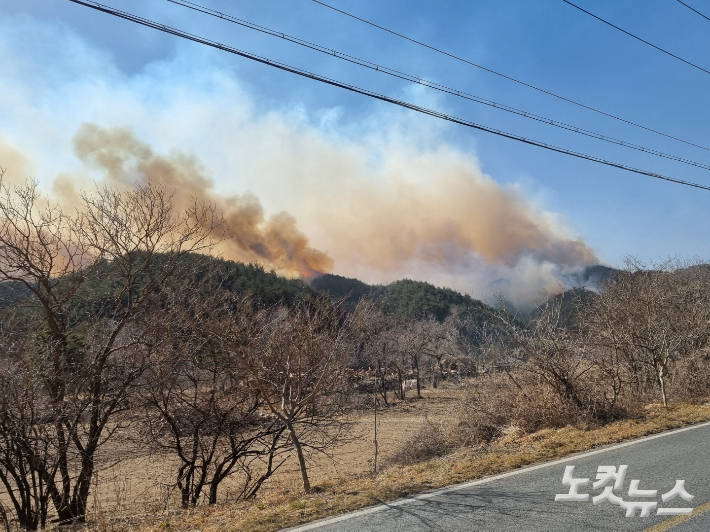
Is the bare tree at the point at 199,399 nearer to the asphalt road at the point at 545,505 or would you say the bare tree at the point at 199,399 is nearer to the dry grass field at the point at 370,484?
the dry grass field at the point at 370,484

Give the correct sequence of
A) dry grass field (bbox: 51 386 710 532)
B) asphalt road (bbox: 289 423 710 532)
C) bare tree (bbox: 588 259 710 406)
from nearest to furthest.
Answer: asphalt road (bbox: 289 423 710 532)
dry grass field (bbox: 51 386 710 532)
bare tree (bbox: 588 259 710 406)

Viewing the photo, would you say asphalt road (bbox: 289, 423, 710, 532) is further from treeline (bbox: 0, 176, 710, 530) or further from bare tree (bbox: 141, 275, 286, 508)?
bare tree (bbox: 141, 275, 286, 508)

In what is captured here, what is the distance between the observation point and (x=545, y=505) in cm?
494

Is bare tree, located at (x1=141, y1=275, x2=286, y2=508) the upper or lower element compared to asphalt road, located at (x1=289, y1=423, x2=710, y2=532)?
upper

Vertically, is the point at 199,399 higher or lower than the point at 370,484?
higher

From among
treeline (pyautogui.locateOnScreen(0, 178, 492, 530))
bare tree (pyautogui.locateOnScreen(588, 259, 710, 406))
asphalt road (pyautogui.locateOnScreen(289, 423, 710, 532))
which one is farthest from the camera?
bare tree (pyautogui.locateOnScreen(588, 259, 710, 406))

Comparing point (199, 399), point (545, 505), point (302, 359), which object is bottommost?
point (545, 505)

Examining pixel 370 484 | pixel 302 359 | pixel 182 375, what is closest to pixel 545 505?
pixel 370 484

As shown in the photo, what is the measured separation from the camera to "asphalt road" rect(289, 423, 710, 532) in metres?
4.39

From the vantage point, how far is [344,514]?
16.7 feet

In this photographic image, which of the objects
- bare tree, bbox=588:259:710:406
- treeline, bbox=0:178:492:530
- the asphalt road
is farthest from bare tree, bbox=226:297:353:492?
bare tree, bbox=588:259:710:406

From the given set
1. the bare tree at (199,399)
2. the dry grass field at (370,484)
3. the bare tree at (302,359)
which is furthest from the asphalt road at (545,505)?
the bare tree at (199,399)

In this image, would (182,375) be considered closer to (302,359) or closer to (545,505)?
(302,359)

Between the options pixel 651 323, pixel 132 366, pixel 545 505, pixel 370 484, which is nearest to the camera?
pixel 545 505
